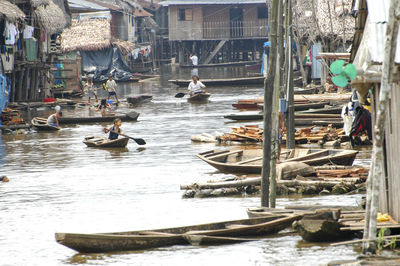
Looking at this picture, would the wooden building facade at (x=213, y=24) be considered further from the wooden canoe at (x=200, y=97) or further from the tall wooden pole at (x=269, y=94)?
the tall wooden pole at (x=269, y=94)

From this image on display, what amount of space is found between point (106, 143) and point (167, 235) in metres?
11.3

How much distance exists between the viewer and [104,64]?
49.1 m

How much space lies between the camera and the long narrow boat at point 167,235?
9734mm

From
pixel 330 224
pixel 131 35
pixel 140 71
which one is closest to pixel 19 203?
pixel 330 224

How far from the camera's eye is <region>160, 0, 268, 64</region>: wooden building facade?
57250mm

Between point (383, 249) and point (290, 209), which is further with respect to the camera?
point (290, 209)

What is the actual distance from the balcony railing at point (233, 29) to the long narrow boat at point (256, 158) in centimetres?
4248

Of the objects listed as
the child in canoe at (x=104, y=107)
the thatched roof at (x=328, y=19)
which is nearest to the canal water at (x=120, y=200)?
the child in canoe at (x=104, y=107)

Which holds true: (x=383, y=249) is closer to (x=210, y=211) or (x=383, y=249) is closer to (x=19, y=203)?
(x=210, y=211)

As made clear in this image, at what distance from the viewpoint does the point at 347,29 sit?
28.9 m

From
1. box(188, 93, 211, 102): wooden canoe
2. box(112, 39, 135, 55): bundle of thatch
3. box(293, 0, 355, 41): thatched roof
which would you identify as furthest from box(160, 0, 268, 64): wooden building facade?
box(188, 93, 211, 102): wooden canoe

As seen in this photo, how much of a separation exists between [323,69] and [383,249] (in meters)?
25.6

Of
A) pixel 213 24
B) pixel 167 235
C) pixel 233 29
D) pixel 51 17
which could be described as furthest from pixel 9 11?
pixel 233 29

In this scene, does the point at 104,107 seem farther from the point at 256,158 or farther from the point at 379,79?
the point at 379,79
